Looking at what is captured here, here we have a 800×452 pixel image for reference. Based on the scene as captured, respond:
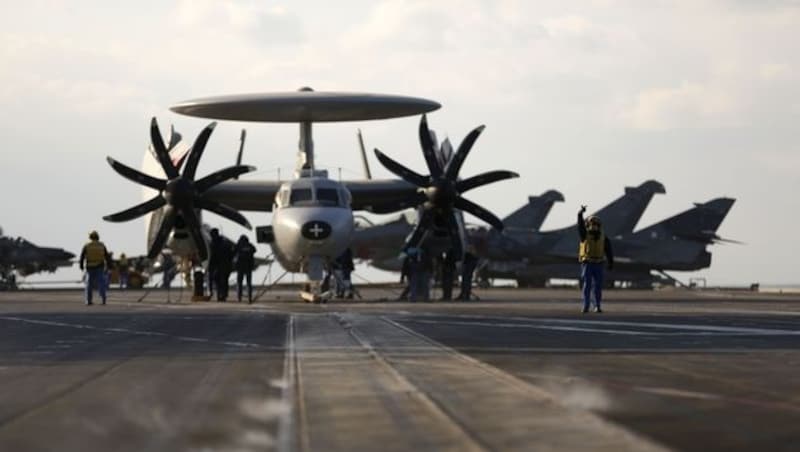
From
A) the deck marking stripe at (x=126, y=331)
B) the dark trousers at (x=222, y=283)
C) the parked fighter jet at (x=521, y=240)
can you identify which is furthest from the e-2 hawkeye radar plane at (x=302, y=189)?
the parked fighter jet at (x=521, y=240)

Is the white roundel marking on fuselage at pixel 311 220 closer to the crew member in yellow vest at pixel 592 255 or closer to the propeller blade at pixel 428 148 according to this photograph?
the propeller blade at pixel 428 148

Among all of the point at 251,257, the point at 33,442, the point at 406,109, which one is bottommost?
the point at 33,442

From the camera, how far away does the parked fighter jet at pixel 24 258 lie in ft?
286

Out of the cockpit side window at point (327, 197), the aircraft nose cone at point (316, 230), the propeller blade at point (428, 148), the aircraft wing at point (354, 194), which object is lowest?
the aircraft nose cone at point (316, 230)

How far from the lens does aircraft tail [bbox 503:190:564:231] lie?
96188mm

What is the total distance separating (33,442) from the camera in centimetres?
912

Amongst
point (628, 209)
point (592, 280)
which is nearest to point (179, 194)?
point (592, 280)

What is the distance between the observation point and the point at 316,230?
4088cm

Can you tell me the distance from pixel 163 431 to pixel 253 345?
969 cm

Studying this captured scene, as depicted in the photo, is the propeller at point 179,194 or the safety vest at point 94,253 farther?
the propeller at point 179,194

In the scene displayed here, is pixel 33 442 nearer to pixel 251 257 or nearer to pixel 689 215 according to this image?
pixel 251 257

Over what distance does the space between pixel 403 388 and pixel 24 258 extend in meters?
79.8

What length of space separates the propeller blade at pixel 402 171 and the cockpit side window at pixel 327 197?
6.63 m

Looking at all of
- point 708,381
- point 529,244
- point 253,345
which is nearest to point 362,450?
point 708,381
